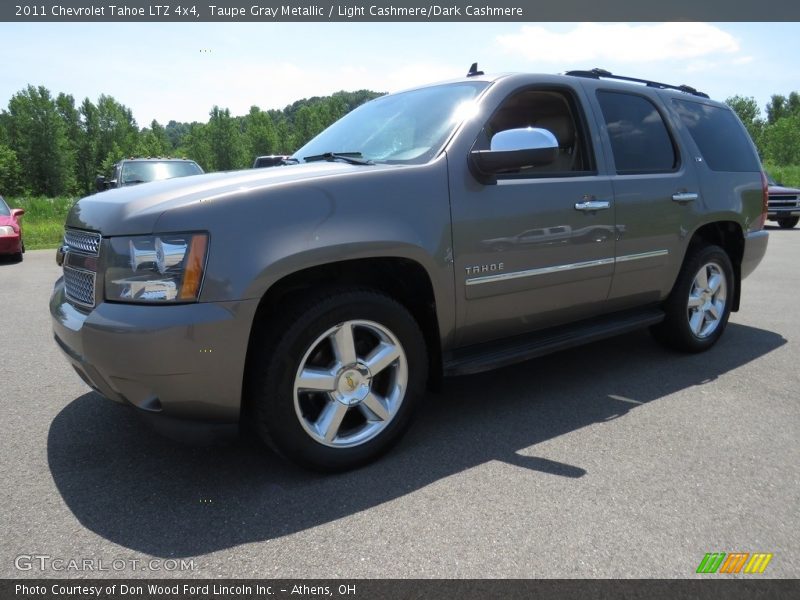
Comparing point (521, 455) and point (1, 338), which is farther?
point (1, 338)

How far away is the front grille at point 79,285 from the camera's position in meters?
2.43

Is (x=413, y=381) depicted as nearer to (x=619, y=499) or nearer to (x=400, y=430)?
(x=400, y=430)

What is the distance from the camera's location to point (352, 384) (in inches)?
103

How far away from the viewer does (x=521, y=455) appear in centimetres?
280

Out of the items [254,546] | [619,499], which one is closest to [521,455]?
[619,499]

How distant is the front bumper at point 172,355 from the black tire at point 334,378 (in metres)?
0.13

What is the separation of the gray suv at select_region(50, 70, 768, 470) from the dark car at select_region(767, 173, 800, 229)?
15.9 meters

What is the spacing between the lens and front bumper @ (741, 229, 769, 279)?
4645mm

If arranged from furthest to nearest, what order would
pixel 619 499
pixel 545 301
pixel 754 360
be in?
pixel 754 360 → pixel 545 301 → pixel 619 499

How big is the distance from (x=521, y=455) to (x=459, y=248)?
1.05 m

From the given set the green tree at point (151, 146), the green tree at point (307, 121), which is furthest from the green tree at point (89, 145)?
the green tree at point (307, 121)

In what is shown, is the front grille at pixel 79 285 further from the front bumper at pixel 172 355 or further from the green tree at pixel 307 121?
the green tree at pixel 307 121

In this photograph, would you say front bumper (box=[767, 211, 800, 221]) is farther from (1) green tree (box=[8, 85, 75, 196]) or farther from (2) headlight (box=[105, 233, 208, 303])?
(1) green tree (box=[8, 85, 75, 196])

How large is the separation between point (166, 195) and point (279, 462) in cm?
131
